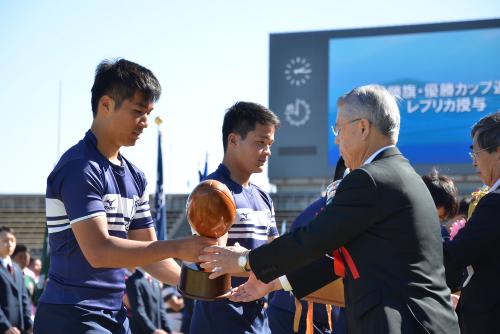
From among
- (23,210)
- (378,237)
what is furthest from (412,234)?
(23,210)

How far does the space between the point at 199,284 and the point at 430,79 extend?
26.9 metres

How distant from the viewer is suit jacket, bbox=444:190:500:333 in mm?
3869

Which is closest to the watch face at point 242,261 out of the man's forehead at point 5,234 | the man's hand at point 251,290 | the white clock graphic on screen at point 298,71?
the man's hand at point 251,290

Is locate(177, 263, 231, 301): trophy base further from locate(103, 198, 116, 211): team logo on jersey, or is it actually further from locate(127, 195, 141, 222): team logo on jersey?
locate(103, 198, 116, 211): team logo on jersey

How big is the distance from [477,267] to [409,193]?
117 cm

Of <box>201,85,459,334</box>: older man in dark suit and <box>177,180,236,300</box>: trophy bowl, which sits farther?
<box>177,180,236,300</box>: trophy bowl

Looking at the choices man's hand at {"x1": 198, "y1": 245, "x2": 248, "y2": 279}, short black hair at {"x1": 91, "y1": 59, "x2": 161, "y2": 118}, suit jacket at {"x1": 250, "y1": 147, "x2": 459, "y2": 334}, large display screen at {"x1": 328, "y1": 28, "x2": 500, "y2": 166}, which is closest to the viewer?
suit jacket at {"x1": 250, "y1": 147, "x2": 459, "y2": 334}

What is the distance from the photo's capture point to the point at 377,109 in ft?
10.4

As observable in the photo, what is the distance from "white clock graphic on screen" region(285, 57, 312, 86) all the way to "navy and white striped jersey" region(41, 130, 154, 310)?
27.3m

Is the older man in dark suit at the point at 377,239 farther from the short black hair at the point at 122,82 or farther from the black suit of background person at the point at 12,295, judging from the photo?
the black suit of background person at the point at 12,295

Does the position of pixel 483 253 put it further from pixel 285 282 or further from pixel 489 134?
pixel 285 282

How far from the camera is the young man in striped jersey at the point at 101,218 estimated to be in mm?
3312

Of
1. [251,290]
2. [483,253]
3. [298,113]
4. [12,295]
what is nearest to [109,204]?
[251,290]

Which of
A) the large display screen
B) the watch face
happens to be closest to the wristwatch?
the watch face
